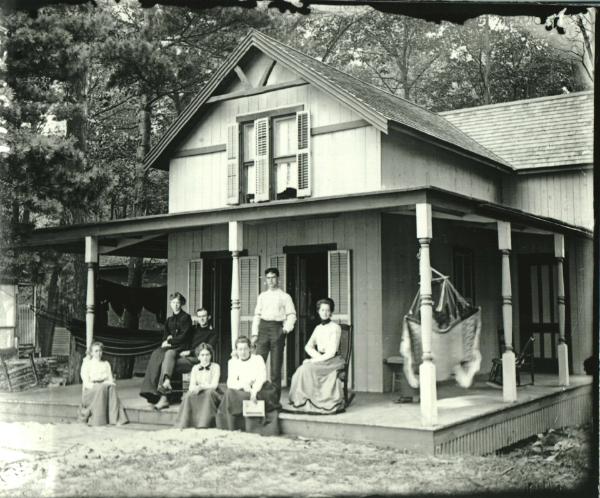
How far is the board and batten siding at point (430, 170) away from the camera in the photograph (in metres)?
10.7

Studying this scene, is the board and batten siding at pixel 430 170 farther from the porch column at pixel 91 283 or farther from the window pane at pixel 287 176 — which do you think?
the porch column at pixel 91 283

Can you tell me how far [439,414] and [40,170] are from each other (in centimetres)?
563

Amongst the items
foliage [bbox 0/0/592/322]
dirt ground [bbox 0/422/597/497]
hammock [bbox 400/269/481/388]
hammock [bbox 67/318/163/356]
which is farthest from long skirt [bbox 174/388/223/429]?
foliage [bbox 0/0/592/322]

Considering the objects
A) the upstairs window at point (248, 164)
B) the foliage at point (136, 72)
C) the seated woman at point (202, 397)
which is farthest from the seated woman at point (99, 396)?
the upstairs window at point (248, 164)

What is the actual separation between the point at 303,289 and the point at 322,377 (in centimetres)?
294

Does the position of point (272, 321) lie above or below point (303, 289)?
below

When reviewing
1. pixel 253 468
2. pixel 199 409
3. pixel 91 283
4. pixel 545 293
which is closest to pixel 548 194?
pixel 545 293

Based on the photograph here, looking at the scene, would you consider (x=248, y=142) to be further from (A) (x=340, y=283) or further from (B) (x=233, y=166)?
(A) (x=340, y=283)

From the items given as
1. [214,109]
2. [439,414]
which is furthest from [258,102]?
[439,414]

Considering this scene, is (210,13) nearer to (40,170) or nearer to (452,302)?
(40,170)

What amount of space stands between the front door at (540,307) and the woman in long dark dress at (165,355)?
6.46m

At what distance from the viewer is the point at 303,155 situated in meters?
11.1

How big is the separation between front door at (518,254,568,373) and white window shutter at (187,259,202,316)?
582 cm

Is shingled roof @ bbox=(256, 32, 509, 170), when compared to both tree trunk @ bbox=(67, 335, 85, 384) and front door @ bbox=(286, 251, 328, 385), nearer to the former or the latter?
front door @ bbox=(286, 251, 328, 385)
